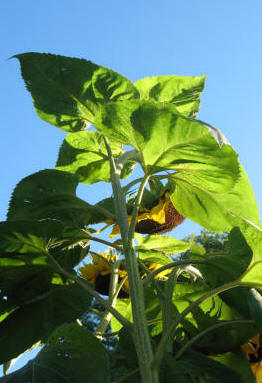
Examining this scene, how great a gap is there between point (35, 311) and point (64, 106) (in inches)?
19.1

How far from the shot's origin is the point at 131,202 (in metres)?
1.23

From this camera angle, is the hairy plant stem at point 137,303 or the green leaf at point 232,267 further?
the green leaf at point 232,267

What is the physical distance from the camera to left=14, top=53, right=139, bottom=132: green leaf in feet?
3.67

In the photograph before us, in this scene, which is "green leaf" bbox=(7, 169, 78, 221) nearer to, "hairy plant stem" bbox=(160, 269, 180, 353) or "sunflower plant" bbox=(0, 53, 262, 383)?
"sunflower plant" bbox=(0, 53, 262, 383)

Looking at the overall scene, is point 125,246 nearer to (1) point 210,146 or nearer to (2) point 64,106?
(1) point 210,146

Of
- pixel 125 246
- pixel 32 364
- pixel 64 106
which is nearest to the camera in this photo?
pixel 32 364

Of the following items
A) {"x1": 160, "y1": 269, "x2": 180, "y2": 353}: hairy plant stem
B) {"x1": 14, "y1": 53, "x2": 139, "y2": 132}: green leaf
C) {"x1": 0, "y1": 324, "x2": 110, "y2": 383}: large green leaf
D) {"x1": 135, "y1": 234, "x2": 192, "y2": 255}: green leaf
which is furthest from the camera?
{"x1": 135, "y1": 234, "x2": 192, "y2": 255}: green leaf

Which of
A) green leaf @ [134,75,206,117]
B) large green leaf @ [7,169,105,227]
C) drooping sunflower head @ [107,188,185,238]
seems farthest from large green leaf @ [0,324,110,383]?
green leaf @ [134,75,206,117]

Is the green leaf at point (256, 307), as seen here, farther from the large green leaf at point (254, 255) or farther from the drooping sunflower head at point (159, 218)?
the drooping sunflower head at point (159, 218)

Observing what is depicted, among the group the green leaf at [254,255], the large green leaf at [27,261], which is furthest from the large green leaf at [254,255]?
the large green leaf at [27,261]

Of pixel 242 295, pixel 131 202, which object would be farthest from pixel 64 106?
pixel 242 295

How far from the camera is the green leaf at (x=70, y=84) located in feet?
3.67

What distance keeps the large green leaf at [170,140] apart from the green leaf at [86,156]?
203 mm

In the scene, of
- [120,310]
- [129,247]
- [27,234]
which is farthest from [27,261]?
[120,310]
